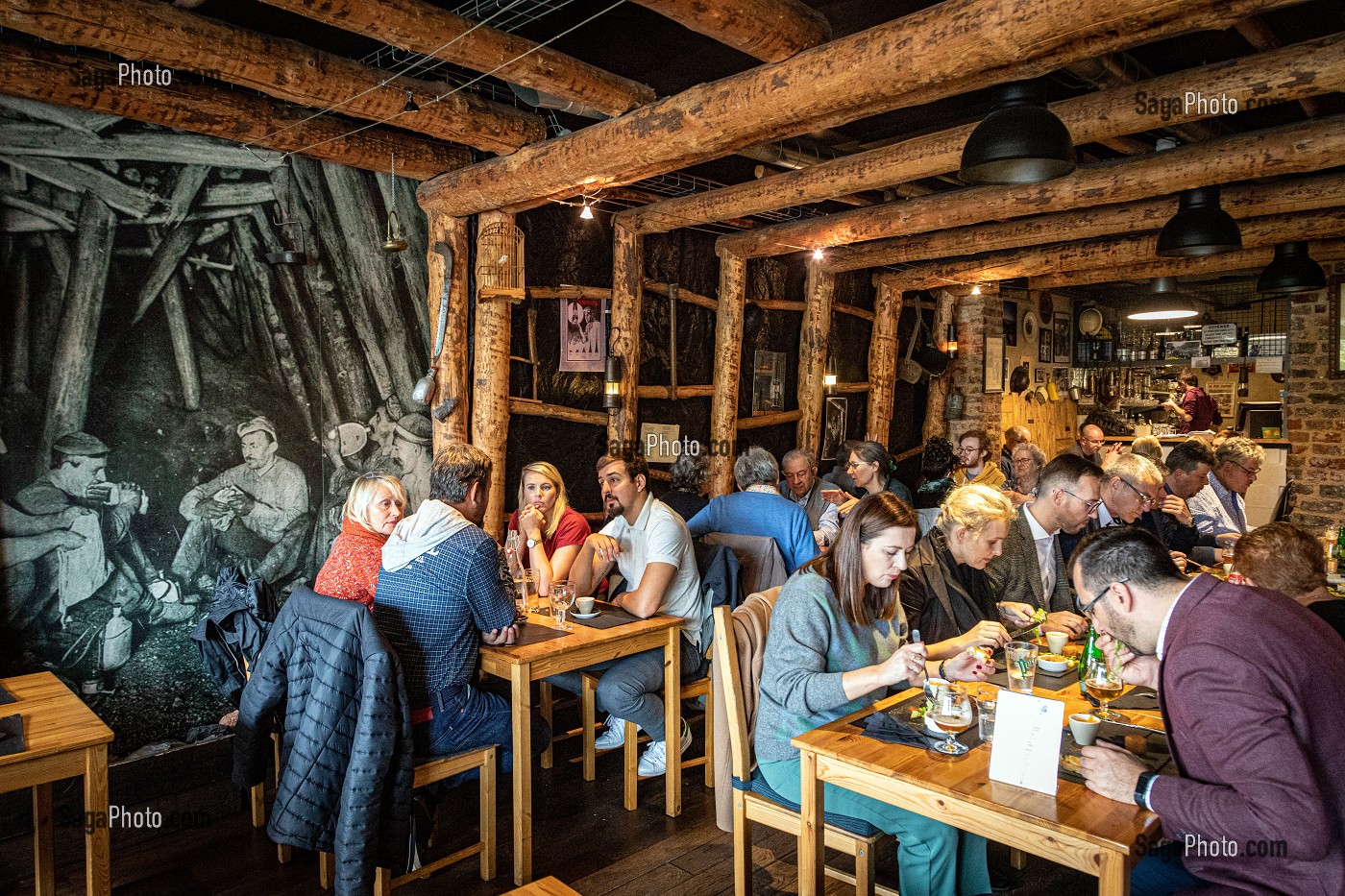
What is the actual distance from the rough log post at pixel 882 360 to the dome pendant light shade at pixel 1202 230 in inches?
141

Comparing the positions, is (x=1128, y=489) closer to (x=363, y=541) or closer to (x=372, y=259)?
(x=363, y=541)

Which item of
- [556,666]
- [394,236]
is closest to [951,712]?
[556,666]

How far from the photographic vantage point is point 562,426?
577 cm

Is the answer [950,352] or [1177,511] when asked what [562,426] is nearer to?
[1177,511]

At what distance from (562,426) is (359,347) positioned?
1.47 meters

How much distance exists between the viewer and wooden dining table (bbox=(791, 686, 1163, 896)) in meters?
1.79

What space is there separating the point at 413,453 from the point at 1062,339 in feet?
27.9

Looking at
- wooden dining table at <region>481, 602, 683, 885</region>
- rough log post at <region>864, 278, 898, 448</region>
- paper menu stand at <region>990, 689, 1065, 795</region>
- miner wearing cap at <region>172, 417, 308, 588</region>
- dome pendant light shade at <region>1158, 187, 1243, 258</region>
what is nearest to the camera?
paper menu stand at <region>990, 689, 1065, 795</region>

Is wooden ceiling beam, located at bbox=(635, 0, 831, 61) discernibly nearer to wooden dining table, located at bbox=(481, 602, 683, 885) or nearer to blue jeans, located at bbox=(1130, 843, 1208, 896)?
wooden dining table, located at bbox=(481, 602, 683, 885)

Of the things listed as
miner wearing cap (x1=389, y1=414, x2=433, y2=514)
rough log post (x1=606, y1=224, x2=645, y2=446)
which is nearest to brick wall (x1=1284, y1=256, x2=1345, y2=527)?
rough log post (x1=606, y1=224, x2=645, y2=446)

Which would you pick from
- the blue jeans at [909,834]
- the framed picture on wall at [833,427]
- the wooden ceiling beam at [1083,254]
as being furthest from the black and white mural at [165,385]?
the wooden ceiling beam at [1083,254]

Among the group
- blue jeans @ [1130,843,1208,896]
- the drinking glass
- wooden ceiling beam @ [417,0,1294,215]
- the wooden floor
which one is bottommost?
the wooden floor

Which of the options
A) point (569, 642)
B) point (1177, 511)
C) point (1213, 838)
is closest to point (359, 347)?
point (569, 642)

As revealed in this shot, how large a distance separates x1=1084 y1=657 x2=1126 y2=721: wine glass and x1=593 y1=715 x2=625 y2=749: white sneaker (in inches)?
94.9
